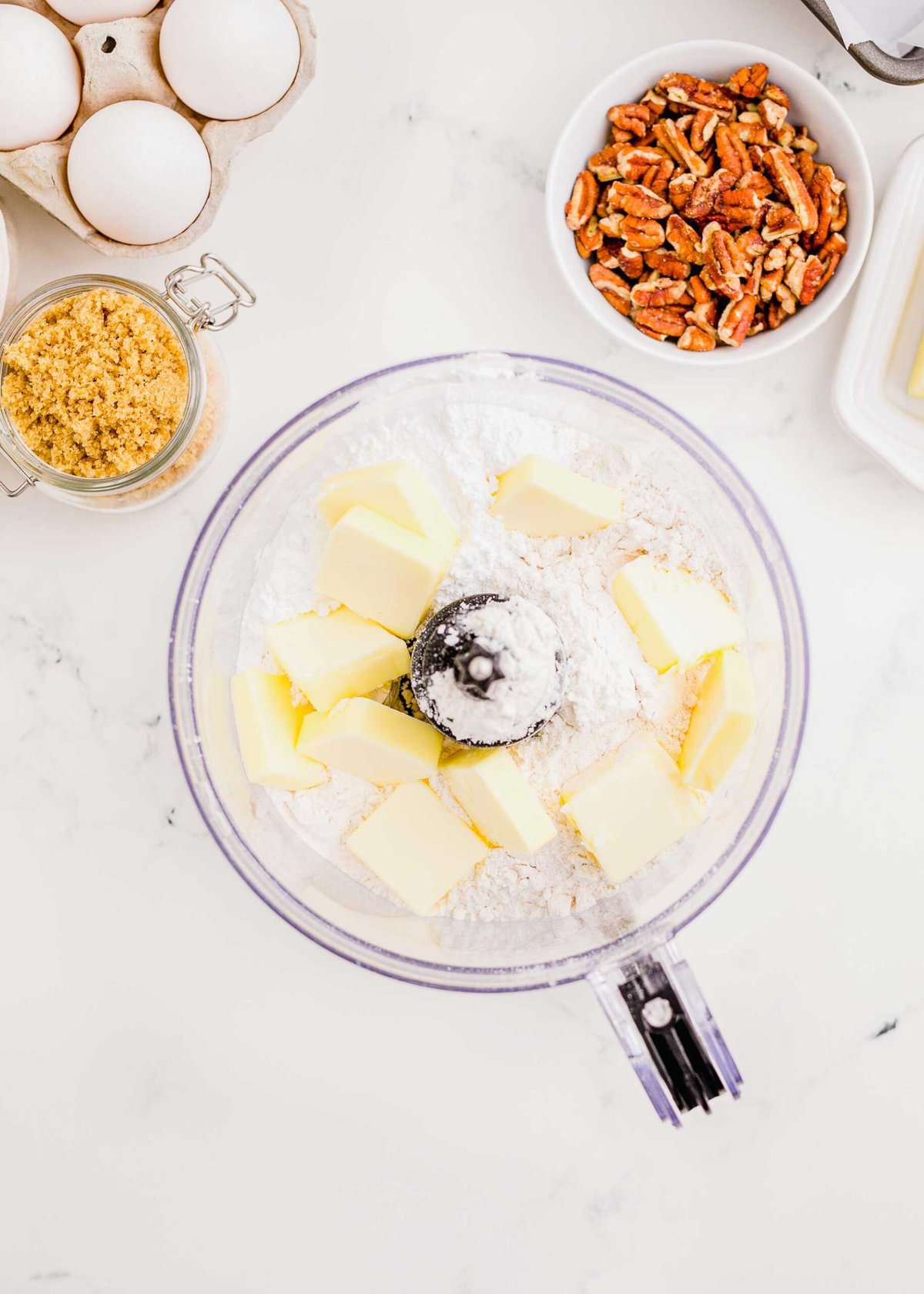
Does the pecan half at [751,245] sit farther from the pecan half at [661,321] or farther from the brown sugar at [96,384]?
the brown sugar at [96,384]

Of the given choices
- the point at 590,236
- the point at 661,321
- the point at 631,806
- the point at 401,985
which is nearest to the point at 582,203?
the point at 590,236

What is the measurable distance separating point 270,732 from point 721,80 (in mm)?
768

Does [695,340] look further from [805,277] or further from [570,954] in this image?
[570,954]

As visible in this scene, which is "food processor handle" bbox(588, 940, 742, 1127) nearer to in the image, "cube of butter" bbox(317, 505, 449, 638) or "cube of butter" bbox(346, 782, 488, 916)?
"cube of butter" bbox(346, 782, 488, 916)

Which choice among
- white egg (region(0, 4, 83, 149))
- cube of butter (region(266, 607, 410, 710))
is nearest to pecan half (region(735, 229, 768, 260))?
cube of butter (region(266, 607, 410, 710))

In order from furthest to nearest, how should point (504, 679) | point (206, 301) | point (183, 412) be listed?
point (206, 301), point (183, 412), point (504, 679)

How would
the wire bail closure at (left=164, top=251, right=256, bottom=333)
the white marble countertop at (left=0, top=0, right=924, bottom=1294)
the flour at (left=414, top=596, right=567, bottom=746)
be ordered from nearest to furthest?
the flour at (left=414, top=596, right=567, bottom=746)
the wire bail closure at (left=164, top=251, right=256, bottom=333)
the white marble countertop at (left=0, top=0, right=924, bottom=1294)

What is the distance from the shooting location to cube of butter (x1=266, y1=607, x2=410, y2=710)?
86 centimetres

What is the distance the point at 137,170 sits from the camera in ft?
2.77

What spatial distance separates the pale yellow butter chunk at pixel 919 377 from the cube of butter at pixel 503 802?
53 centimetres

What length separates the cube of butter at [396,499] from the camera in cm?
83

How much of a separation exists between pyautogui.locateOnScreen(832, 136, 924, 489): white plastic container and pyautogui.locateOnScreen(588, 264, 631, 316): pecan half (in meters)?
0.22

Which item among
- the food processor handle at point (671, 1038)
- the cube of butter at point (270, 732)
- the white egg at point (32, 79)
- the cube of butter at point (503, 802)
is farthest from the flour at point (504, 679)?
the white egg at point (32, 79)

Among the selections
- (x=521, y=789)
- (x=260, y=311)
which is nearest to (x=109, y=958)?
(x=521, y=789)
